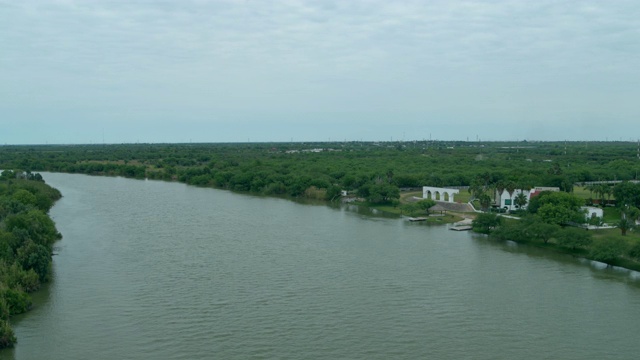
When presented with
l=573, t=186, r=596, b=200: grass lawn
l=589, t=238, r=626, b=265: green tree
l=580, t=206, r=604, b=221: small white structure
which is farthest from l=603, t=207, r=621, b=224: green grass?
l=589, t=238, r=626, b=265: green tree

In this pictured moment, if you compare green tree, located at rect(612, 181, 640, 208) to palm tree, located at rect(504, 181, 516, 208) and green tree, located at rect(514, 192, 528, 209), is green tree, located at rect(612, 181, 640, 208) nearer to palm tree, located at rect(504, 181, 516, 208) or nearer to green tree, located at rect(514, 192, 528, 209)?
green tree, located at rect(514, 192, 528, 209)

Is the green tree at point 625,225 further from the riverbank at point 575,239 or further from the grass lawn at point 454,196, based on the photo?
the grass lawn at point 454,196

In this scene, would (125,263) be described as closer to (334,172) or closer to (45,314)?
(45,314)

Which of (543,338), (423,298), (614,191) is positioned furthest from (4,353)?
(614,191)

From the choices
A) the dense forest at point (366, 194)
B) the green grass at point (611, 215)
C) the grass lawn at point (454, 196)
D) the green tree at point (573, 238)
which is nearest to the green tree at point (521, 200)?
the dense forest at point (366, 194)

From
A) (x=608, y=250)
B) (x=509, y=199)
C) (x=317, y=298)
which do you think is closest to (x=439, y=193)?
(x=509, y=199)

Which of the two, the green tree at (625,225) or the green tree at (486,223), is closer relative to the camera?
the green tree at (625,225)

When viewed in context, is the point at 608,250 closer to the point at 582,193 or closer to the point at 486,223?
the point at 486,223
